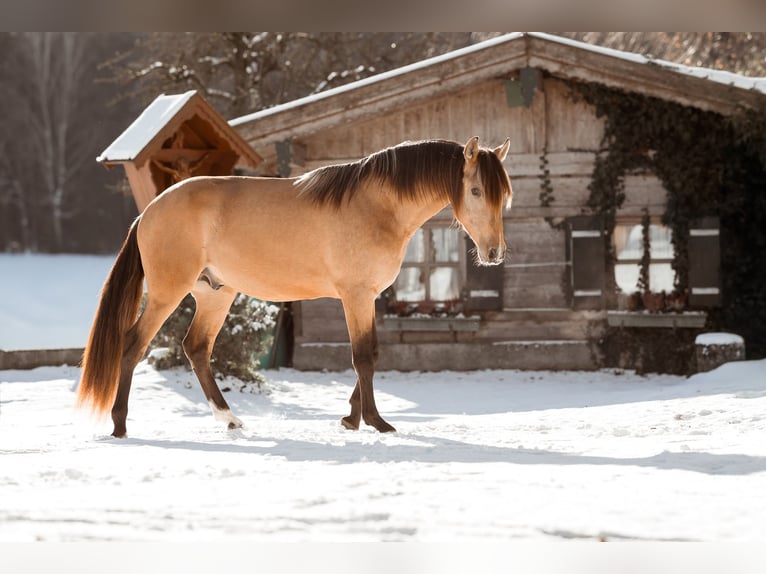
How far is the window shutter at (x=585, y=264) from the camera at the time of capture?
11031 mm

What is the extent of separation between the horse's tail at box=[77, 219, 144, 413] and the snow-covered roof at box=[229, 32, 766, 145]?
500 cm

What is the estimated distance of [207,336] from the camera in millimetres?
6211

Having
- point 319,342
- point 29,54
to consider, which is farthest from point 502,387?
point 29,54

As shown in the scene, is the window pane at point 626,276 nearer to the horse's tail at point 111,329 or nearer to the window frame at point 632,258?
the window frame at point 632,258

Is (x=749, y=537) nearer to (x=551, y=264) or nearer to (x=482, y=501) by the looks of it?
(x=482, y=501)

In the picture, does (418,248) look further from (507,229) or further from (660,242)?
(660,242)

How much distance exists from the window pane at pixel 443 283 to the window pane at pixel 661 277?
2.26 metres

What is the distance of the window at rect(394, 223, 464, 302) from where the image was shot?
11.4 meters

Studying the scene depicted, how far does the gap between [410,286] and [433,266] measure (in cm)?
37

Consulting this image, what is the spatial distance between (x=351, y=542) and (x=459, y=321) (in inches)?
317

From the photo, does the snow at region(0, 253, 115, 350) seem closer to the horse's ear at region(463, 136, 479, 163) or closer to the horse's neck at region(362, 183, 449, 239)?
the horse's neck at region(362, 183, 449, 239)

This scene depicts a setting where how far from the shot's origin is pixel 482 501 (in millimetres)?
3648

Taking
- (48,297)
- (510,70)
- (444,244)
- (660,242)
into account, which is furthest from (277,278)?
(48,297)

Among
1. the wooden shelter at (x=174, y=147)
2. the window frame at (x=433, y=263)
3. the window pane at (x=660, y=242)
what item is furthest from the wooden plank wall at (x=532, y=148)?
the wooden shelter at (x=174, y=147)
